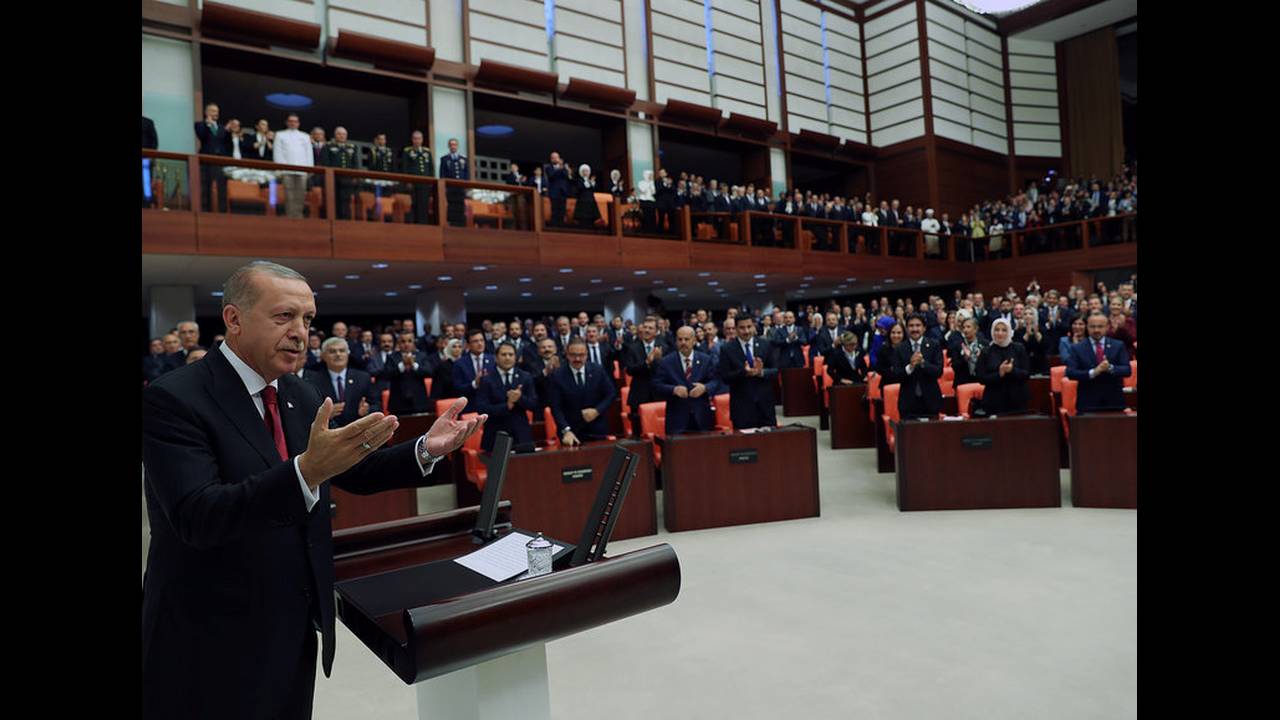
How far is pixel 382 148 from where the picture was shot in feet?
35.4

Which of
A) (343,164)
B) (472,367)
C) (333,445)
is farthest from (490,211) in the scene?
(333,445)

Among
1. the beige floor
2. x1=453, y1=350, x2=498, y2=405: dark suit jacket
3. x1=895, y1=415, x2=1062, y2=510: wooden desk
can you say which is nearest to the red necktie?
the beige floor

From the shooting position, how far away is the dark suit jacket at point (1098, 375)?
6.31m

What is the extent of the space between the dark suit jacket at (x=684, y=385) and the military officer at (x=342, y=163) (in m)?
5.46

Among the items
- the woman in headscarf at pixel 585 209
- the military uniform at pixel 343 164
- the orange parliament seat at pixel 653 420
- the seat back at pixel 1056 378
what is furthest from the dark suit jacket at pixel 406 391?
the seat back at pixel 1056 378

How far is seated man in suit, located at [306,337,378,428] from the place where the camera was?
5.70 metres

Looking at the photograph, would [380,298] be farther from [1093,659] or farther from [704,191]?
[1093,659]

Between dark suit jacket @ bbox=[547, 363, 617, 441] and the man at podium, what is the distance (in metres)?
4.52

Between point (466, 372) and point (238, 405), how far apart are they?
5554 millimetres

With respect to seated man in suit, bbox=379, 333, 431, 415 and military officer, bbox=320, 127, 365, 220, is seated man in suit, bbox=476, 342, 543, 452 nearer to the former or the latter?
seated man in suit, bbox=379, 333, 431, 415

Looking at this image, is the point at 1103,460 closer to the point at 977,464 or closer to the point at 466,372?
the point at 977,464

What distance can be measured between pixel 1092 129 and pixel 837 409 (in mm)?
18684

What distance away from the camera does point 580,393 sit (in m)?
6.24

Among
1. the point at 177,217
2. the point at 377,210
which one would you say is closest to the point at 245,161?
the point at 177,217
